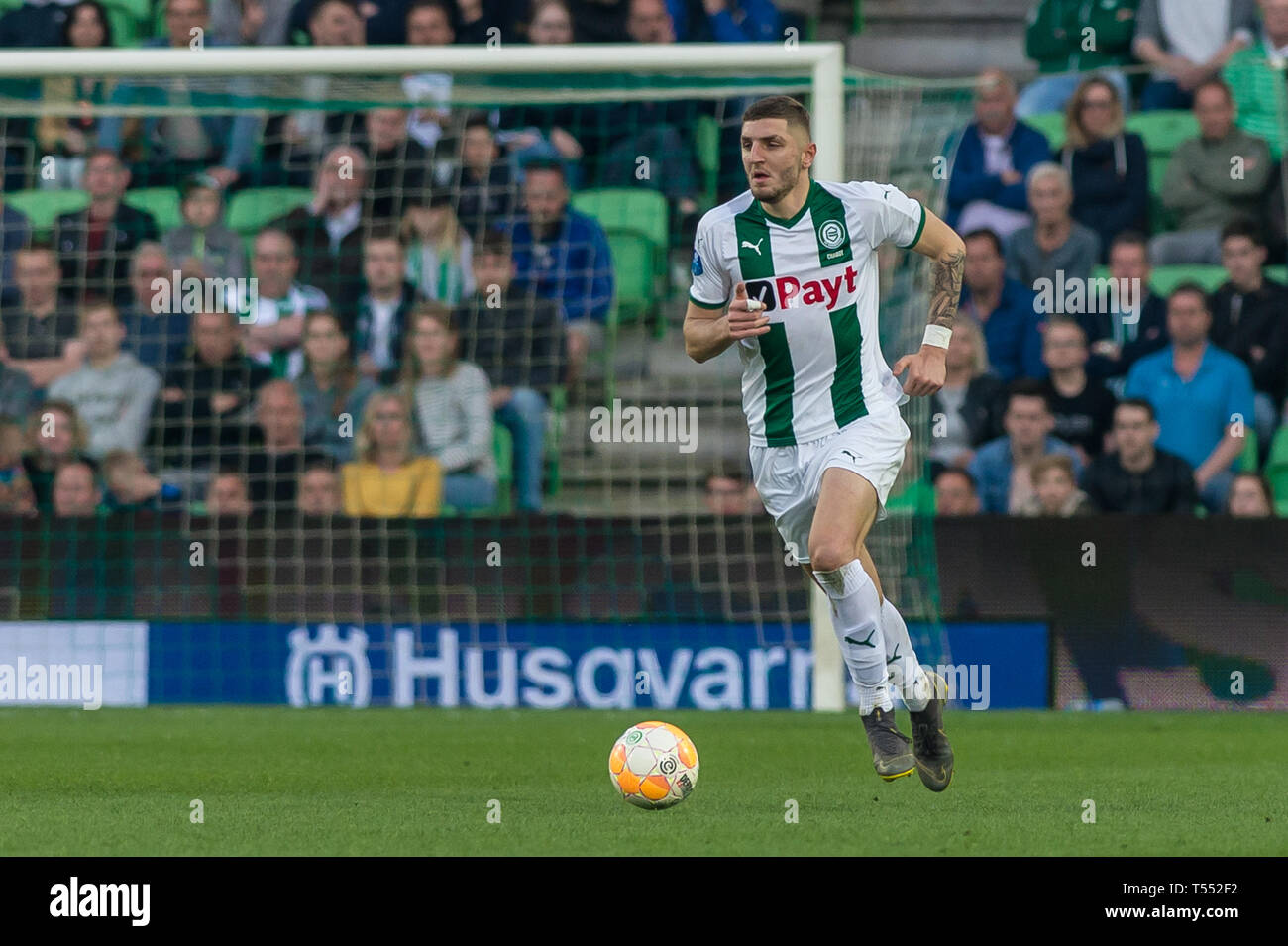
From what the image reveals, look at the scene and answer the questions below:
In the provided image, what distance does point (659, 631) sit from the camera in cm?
1040

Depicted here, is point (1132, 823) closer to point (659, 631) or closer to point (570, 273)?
point (659, 631)

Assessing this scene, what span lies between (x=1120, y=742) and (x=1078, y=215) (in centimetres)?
455

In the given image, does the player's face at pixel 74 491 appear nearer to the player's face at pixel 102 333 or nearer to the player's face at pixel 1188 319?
the player's face at pixel 102 333

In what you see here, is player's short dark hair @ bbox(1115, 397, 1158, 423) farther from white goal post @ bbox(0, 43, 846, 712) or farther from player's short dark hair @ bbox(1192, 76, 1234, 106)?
player's short dark hair @ bbox(1192, 76, 1234, 106)

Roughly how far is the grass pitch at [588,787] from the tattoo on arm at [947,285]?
1575mm

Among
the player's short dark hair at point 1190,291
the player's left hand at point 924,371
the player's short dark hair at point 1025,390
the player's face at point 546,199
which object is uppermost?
the player's face at point 546,199

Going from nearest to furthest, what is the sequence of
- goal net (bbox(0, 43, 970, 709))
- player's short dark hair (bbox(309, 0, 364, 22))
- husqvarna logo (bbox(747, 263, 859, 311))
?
husqvarna logo (bbox(747, 263, 859, 311)), goal net (bbox(0, 43, 970, 709)), player's short dark hair (bbox(309, 0, 364, 22))

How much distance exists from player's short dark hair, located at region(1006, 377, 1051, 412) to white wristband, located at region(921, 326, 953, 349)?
458 centimetres

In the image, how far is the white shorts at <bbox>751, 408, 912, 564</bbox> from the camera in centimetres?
660

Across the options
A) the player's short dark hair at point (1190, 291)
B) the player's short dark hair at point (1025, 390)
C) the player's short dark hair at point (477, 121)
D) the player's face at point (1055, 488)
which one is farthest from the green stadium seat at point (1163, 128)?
the player's short dark hair at point (477, 121)

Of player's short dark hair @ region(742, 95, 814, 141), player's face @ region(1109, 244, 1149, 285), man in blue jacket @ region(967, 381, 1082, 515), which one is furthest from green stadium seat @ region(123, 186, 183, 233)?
player's short dark hair @ region(742, 95, 814, 141)

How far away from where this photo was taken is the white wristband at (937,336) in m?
6.68

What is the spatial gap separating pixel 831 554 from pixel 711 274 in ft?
3.37

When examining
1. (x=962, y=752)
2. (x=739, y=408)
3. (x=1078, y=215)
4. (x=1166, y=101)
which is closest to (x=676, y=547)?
(x=739, y=408)
